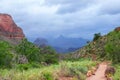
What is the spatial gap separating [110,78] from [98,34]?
63.5m

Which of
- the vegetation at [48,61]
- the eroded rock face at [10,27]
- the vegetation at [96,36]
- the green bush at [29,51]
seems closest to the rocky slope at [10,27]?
the eroded rock face at [10,27]

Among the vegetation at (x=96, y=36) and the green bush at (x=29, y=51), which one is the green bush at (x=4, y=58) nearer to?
the green bush at (x=29, y=51)

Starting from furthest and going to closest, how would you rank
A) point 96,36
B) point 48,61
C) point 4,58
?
point 96,36 < point 48,61 < point 4,58

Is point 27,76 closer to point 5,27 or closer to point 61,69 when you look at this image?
point 61,69

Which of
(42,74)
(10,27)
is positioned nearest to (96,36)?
(42,74)

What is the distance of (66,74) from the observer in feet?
69.8

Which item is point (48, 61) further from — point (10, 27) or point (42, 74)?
point (10, 27)

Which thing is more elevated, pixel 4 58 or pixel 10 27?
pixel 10 27

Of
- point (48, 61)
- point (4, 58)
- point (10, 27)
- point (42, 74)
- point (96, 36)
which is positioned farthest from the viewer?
point (10, 27)

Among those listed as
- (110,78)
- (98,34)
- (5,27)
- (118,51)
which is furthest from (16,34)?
(110,78)

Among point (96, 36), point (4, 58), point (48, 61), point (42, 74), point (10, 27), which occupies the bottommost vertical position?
point (42, 74)

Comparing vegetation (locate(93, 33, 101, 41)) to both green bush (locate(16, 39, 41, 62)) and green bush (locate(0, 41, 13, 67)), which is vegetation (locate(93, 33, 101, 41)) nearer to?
green bush (locate(16, 39, 41, 62))

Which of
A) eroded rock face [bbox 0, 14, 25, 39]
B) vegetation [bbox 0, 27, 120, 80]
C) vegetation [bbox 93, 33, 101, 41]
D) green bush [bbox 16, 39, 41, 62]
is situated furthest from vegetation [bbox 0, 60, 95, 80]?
eroded rock face [bbox 0, 14, 25, 39]

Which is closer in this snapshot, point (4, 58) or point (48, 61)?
point (4, 58)
